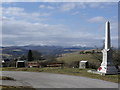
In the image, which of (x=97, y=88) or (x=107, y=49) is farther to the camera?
(x=107, y=49)

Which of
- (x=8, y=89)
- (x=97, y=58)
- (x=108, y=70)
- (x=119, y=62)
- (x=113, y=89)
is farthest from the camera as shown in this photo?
(x=97, y=58)

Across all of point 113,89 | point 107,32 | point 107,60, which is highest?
point 107,32

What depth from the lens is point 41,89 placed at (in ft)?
37.6

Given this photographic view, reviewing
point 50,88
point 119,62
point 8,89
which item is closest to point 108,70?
point 119,62

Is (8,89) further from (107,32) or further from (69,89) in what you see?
(107,32)

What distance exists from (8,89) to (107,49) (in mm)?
11252

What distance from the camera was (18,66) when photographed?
87.2 feet

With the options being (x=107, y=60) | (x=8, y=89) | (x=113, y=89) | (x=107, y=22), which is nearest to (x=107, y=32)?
(x=107, y=22)

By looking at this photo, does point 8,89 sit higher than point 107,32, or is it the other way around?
point 107,32

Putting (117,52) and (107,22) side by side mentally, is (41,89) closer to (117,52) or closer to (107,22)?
(107,22)

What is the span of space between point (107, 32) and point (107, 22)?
36.1 inches

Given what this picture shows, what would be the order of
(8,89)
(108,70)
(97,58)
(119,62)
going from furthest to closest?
(97,58) < (119,62) < (108,70) < (8,89)

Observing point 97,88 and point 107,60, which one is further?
point 107,60

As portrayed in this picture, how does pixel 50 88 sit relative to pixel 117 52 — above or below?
below
